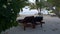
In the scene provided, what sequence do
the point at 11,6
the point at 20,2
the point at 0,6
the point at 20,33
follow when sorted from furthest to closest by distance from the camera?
the point at 20,33, the point at 20,2, the point at 11,6, the point at 0,6

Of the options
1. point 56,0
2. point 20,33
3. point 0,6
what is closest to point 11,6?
point 0,6

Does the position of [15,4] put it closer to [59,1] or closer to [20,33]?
[59,1]

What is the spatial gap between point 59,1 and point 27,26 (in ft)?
29.5

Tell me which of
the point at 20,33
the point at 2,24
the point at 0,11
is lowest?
the point at 20,33

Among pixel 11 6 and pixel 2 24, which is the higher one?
pixel 11 6

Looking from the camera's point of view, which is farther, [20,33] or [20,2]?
[20,33]

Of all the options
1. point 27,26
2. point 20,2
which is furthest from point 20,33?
point 20,2

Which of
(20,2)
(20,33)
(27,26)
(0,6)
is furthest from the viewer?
(27,26)

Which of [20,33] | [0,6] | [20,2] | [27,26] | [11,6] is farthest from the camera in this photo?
[27,26]

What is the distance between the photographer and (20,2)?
3.53 meters

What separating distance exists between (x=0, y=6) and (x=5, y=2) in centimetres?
15

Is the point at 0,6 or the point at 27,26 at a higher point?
the point at 0,6

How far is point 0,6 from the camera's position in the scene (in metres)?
2.99

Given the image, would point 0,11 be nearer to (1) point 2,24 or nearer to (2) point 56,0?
(1) point 2,24
